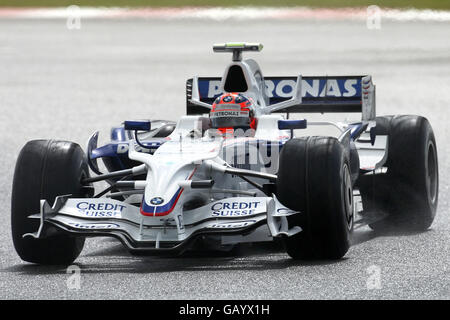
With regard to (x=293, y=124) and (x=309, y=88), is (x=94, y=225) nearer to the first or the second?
(x=293, y=124)

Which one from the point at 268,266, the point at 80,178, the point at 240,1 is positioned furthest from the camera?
the point at 240,1

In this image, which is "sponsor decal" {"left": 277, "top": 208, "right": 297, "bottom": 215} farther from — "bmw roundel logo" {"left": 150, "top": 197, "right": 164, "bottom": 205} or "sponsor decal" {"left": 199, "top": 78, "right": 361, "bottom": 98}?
"sponsor decal" {"left": 199, "top": 78, "right": 361, "bottom": 98}

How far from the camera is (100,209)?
9.48 meters

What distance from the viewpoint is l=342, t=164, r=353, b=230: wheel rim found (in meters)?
9.52

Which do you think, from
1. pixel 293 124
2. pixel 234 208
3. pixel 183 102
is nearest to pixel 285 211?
pixel 234 208

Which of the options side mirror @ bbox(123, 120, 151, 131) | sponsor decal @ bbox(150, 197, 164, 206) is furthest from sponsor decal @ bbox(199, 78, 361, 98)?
sponsor decal @ bbox(150, 197, 164, 206)

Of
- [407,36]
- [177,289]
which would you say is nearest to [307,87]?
[177,289]

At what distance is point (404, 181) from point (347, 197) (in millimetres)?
2420

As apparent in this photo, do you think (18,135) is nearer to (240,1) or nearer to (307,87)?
(307,87)

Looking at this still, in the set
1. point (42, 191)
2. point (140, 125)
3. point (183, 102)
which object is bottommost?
point (183, 102)

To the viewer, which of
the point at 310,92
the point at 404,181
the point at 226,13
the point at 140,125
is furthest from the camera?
the point at 226,13

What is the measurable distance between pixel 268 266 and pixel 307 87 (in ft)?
13.2

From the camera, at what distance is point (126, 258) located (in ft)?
33.6

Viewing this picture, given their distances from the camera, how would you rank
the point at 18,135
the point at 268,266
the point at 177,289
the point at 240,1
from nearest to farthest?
the point at 177,289
the point at 268,266
the point at 18,135
the point at 240,1
